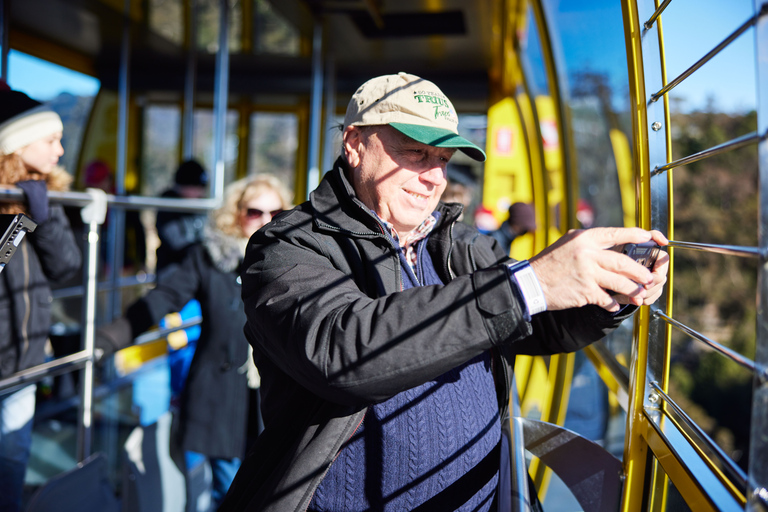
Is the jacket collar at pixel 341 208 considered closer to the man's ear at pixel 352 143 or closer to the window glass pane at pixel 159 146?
the man's ear at pixel 352 143

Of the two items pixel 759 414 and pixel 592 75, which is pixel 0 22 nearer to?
pixel 759 414

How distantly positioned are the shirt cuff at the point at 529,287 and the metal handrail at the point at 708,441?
0.39 m

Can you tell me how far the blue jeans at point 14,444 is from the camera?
2535 millimetres

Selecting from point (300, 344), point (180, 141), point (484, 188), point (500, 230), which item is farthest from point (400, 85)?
point (180, 141)

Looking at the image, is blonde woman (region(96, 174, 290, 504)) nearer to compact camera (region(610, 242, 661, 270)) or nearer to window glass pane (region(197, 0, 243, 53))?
compact camera (region(610, 242, 661, 270))

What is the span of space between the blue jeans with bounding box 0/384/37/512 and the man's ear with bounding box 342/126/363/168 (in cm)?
194

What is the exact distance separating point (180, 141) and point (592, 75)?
4.90 metres

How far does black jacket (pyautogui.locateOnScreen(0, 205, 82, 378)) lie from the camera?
2445 mm

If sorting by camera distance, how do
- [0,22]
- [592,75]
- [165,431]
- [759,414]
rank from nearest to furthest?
[759,414] → [165,431] → [0,22] → [592,75]

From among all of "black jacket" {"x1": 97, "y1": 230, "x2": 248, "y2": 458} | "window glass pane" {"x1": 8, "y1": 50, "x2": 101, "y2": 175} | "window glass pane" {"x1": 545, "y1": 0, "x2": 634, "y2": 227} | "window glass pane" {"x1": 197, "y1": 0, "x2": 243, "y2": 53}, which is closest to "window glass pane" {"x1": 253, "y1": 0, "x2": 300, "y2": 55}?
"window glass pane" {"x1": 197, "y1": 0, "x2": 243, "y2": 53}

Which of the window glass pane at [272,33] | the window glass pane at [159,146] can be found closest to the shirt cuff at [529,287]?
the window glass pane at [272,33]

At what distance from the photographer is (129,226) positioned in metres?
7.22

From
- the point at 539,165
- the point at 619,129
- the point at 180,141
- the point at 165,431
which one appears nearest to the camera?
the point at 165,431

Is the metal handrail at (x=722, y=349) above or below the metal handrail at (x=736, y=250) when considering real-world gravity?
below
